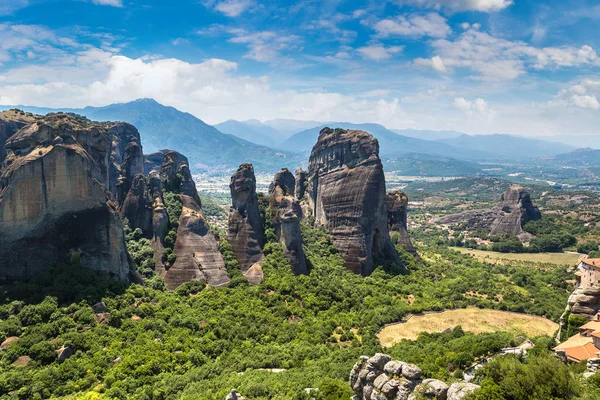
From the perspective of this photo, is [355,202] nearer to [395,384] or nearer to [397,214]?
[397,214]

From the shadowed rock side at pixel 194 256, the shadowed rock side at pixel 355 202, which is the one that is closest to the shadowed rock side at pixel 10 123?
the shadowed rock side at pixel 194 256

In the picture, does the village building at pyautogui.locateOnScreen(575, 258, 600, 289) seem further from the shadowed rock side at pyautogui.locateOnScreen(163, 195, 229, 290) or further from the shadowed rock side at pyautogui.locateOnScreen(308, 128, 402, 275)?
the shadowed rock side at pyautogui.locateOnScreen(163, 195, 229, 290)

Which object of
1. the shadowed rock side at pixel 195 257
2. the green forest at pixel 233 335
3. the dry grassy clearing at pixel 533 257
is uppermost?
the shadowed rock side at pixel 195 257

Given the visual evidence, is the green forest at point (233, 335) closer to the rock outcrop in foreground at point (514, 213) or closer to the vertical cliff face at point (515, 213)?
the rock outcrop in foreground at point (514, 213)

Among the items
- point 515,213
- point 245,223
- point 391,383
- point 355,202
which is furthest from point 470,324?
point 515,213

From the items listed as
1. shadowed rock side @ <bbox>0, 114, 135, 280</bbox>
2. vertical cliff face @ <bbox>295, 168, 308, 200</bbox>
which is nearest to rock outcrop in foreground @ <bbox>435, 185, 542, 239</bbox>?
vertical cliff face @ <bbox>295, 168, 308, 200</bbox>

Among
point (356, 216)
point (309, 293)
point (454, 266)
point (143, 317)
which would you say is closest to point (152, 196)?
point (143, 317)
